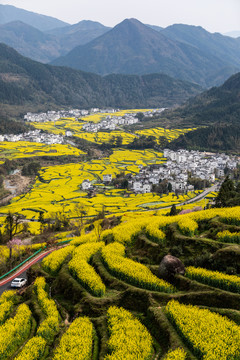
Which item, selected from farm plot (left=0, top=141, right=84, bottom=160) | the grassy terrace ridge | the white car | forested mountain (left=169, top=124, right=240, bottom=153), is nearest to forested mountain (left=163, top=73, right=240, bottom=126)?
forested mountain (left=169, top=124, right=240, bottom=153)

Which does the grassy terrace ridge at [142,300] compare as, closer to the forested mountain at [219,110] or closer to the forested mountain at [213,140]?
the forested mountain at [213,140]

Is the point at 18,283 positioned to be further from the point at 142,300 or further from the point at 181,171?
the point at 181,171

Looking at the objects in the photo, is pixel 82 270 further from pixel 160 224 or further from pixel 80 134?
pixel 80 134

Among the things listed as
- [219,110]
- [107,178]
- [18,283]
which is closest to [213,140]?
[219,110]

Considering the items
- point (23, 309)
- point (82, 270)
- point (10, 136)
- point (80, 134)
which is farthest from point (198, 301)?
point (80, 134)

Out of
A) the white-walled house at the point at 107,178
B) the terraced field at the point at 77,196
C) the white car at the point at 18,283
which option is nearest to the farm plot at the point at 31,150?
the terraced field at the point at 77,196

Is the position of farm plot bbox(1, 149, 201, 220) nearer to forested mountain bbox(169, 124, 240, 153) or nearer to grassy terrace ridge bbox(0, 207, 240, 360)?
forested mountain bbox(169, 124, 240, 153)
